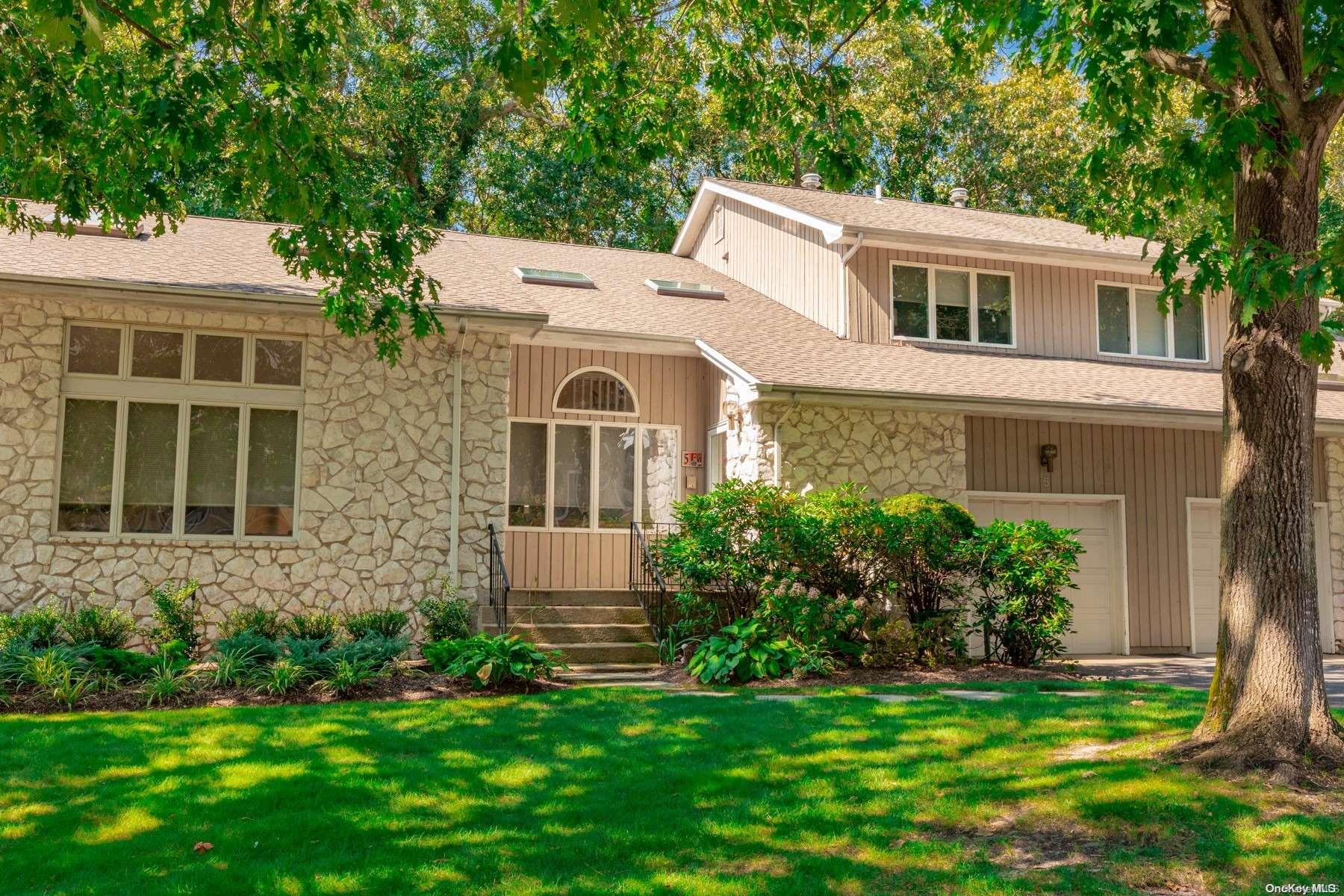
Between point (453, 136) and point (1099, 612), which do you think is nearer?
point (1099, 612)

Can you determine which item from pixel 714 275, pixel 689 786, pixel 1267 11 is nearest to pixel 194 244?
pixel 714 275

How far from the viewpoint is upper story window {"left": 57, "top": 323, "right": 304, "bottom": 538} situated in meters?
10.1

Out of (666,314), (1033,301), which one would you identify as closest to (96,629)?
(666,314)

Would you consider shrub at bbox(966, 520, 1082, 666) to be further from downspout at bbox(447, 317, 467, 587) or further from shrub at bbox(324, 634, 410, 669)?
shrub at bbox(324, 634, 410, 669)

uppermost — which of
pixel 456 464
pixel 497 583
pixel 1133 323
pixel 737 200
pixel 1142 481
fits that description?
pixel 737 200

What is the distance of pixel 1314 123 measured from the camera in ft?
19.4

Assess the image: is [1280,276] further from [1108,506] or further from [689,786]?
[1108,506]

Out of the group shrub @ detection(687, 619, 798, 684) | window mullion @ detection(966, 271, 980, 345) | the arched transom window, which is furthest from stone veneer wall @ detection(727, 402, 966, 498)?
shrub @ detection(687, 619, 798, 684)

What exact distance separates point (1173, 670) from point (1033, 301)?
18.2 ft

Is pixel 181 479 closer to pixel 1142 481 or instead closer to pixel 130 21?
pixel 130 21

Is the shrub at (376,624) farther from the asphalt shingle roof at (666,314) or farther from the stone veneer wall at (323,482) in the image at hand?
the asphalt shingle roof at (666,314)

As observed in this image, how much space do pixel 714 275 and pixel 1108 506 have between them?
22.9ft

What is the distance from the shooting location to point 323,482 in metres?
10.6

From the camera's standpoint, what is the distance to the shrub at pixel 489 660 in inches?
338
